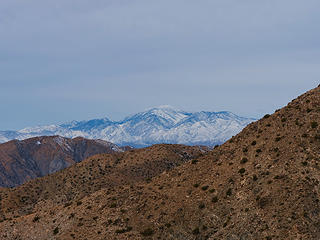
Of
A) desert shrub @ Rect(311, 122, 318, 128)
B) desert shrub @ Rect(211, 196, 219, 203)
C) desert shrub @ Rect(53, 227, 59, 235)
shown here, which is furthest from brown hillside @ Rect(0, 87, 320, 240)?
desert shrub @ Rect(53, 227, 59, 235)

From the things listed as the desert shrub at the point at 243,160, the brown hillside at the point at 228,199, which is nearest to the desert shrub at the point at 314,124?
the brown hillside at the point at 228,199

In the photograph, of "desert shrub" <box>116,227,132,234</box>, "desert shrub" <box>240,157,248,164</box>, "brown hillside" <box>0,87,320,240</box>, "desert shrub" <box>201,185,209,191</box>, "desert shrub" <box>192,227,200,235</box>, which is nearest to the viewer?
"brown hillside" <box>0,87,320,240</box>

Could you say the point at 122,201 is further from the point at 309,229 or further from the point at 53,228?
the point at 309,229

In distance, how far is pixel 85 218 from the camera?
52562 millimetres

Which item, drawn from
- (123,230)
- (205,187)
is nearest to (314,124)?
(205,187)

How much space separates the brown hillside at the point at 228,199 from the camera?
132 ft

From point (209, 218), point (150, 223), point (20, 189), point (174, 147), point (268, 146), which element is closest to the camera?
point (209, 218)

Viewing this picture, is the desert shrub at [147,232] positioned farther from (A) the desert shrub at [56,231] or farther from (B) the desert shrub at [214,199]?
(A) the desert shrub at [56,231]

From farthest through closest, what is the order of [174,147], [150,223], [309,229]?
[174,147]
[150,223]
[309,229]

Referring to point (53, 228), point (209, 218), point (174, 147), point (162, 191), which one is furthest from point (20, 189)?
point (209, 218)

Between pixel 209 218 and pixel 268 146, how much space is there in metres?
14.1

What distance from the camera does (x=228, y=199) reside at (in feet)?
152

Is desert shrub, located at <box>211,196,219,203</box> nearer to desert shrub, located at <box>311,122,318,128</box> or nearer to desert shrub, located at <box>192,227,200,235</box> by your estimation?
desert shrub, located at <box>192,227,200,235</box>

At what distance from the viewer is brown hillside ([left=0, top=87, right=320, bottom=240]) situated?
132 feet
